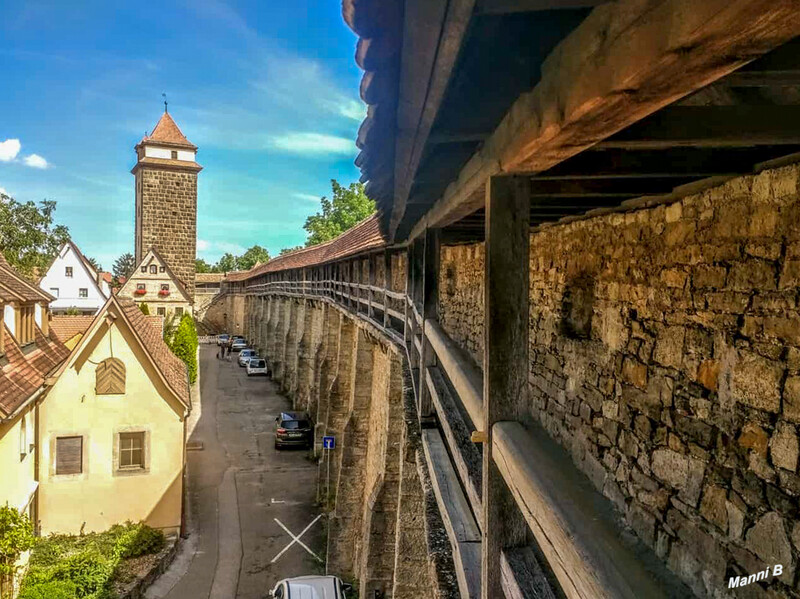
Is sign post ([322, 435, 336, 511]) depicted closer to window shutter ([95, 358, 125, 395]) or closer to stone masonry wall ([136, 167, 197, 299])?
window shutter ([95, 358, 125, 395])

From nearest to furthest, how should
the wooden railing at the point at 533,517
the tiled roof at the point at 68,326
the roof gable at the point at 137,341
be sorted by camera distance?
the wooden railing at the point at 533,517 → the roof gable at the point at 137,341 → the tiled roof at the point at 68,326

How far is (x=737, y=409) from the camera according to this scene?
2.91 m

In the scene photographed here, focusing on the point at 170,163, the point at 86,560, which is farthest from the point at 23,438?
the point at 170,163

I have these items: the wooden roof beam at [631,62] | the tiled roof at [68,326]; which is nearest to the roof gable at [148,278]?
the tiled roof at [68,326]

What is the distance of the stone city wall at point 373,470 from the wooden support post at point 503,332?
1282mm

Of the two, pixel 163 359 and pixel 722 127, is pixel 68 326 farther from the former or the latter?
pixel 722 127

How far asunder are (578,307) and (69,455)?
470 inches

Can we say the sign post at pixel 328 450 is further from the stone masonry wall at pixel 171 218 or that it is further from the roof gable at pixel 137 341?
the stone masonry wall at pixel 171 218

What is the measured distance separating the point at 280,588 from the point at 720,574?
28.8 ft

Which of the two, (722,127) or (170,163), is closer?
(722,127)

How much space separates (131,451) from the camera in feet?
43.9

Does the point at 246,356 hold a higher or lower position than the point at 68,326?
lower

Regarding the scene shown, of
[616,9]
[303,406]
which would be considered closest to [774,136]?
[616,9]

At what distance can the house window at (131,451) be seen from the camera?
43.5 feet
